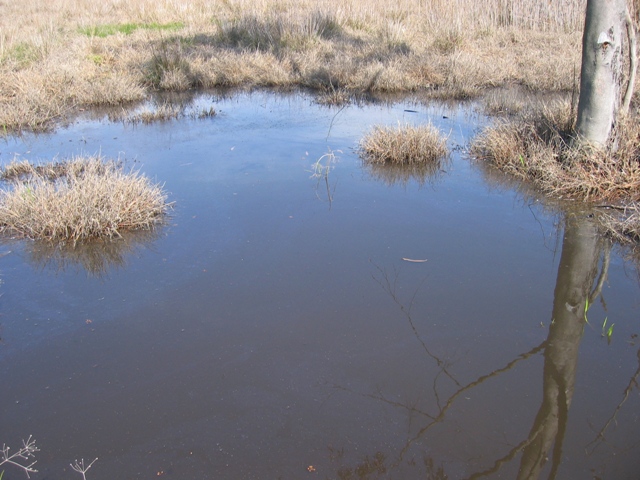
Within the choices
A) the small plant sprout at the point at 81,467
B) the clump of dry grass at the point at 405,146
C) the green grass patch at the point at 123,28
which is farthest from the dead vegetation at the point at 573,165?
the green grass patch at the point at 123,28

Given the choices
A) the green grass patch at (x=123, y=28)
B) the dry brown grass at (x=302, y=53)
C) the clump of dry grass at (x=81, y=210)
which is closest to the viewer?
the clump of dry grass at (x=81, y=210)

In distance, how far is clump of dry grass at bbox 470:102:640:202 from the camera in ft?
17.8

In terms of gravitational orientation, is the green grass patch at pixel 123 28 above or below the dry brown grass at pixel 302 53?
above

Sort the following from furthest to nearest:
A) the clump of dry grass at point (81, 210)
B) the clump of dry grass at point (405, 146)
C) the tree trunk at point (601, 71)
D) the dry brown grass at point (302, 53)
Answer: the dry brown grass at point (302, 53)
the clump of dry grass at point (405, 146)
the tree trunk at point (601, 71)
the clump of dry grass at point (81, 210)

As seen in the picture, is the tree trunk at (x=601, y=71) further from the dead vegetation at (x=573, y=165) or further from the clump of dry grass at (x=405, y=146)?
the clump of dry grass at (x=405, y=146)

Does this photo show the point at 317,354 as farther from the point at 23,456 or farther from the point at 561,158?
the point at 561,158

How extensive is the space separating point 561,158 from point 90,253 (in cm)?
477

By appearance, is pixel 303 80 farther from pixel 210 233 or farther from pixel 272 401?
pixel 272 401

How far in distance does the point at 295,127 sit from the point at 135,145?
2280 millimetres

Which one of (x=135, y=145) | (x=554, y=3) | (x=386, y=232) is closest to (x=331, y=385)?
(x=386, y=232)

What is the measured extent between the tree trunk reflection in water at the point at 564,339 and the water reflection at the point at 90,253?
3225 millimetres

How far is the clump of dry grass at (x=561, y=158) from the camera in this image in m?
5.42

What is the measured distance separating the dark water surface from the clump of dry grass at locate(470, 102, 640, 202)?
55 cm

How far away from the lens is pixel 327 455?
105 inches
